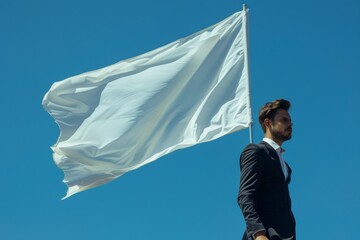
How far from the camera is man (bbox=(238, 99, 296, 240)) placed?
270 inches

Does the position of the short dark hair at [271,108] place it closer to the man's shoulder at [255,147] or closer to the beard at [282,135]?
the beard at [282,135]

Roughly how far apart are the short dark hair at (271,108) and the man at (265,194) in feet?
1.02

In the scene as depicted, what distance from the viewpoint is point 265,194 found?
711 centimetres

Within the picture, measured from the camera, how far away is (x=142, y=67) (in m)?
12.1

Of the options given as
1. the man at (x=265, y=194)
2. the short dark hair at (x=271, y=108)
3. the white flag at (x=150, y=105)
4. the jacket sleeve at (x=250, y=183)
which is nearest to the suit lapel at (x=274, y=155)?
the man at (x=265, y=194)

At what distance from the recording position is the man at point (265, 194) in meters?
6.85

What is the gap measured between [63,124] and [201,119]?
2.20m

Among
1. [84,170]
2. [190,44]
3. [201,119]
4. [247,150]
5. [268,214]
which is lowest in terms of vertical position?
[268,214]

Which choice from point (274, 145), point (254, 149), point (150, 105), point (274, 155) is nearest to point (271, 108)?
point (274, 145)

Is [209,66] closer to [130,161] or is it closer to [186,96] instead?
[186,96]

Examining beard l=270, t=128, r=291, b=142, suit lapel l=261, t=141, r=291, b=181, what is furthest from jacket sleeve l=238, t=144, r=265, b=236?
beard l=270, t=128, r=291, b=142

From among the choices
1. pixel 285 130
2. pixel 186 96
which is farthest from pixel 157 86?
pixel 285 130

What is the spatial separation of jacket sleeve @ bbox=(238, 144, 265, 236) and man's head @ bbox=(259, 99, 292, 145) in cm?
45

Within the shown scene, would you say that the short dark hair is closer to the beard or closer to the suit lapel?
the beard
